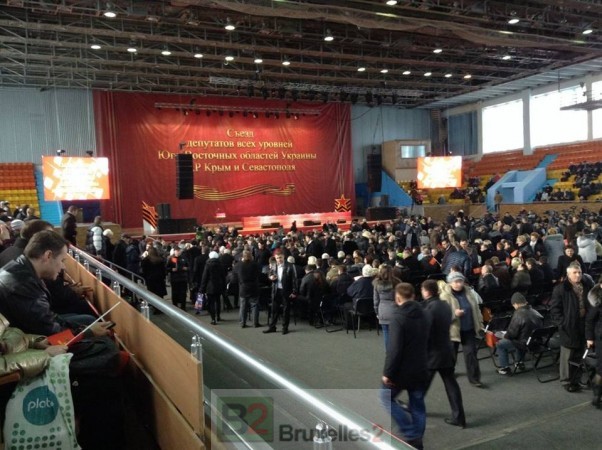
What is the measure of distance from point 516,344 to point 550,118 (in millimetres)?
22248

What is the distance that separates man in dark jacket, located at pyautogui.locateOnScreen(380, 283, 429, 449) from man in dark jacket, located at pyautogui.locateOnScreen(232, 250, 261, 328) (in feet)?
14.5

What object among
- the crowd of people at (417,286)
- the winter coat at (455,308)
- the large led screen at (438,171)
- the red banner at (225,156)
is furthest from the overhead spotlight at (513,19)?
the red banner at (225,156)

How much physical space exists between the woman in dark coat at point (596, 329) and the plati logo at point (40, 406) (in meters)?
4.41

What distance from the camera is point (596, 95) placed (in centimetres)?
2122

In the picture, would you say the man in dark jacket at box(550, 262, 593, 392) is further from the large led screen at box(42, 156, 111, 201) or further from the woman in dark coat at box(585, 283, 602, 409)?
the large led screen at box(42, 156, 111, 201)

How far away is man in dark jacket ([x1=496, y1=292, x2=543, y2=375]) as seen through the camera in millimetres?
5422

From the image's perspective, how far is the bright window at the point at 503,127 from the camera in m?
25.7

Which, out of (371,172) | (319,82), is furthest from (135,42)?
(371,172)

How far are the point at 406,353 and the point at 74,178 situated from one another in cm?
1479

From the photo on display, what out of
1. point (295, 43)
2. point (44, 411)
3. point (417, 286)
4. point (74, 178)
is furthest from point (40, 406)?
point (295, 43)

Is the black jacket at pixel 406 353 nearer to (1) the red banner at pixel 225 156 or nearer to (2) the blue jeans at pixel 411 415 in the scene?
(2) the blue jeans at pixel 411 415

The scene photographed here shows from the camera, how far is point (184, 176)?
18.7 m

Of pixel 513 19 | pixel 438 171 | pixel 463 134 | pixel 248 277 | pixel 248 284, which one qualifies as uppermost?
pixel 513 19

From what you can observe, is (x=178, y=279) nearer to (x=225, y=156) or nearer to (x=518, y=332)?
(x=518, y=332)
